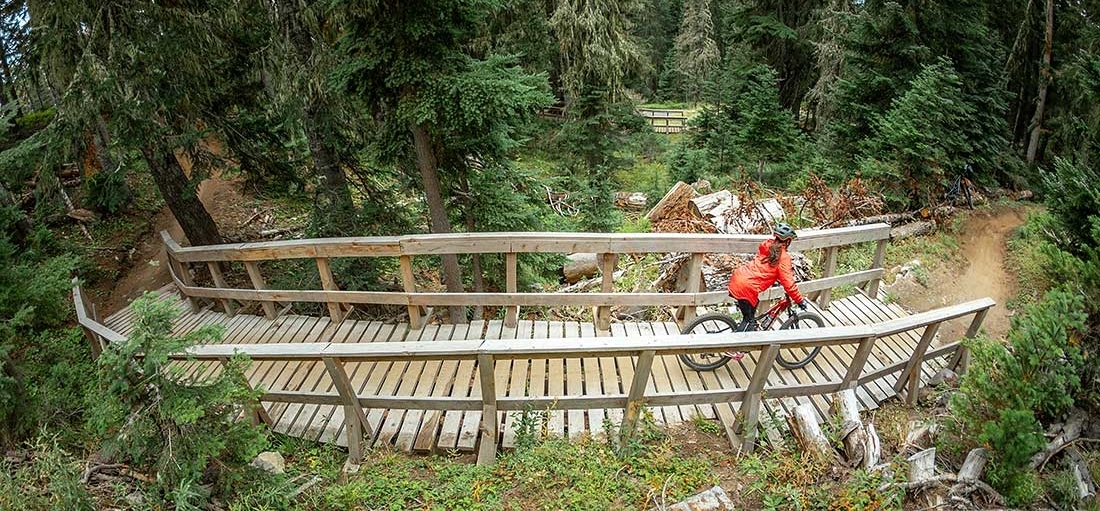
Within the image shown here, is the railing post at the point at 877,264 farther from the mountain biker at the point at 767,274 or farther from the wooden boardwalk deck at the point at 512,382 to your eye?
the mountain biker at the point at 767,274

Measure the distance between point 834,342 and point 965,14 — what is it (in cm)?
1362

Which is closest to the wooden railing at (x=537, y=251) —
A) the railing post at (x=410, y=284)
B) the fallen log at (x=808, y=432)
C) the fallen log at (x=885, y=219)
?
the railing post at (x=410, y=284)

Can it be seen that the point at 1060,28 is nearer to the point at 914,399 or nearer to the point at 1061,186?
the point at 1061,186

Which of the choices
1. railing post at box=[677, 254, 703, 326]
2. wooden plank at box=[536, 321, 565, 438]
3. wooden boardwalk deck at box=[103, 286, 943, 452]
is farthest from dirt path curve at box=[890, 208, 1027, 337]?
wooden plank at box=[536, 321, 565, 438]

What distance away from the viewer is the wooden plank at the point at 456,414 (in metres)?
5.08

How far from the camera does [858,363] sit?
16.5 feet

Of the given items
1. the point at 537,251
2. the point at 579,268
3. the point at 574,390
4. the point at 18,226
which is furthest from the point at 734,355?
the point at 18,226

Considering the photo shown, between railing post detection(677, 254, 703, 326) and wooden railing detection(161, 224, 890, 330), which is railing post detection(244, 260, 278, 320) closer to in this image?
wooden railing detection(161, 224, 890, 330)

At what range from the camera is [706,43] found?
2650 cm

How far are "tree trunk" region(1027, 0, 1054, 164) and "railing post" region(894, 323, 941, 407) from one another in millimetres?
14407

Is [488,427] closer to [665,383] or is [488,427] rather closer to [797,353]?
[665,383]

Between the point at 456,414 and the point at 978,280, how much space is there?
34.1 feet

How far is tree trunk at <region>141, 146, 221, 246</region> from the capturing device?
382 inches

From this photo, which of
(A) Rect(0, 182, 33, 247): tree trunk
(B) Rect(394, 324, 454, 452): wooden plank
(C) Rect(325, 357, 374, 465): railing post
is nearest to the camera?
(C) Rect(325, 357, 374, 465): railing post
